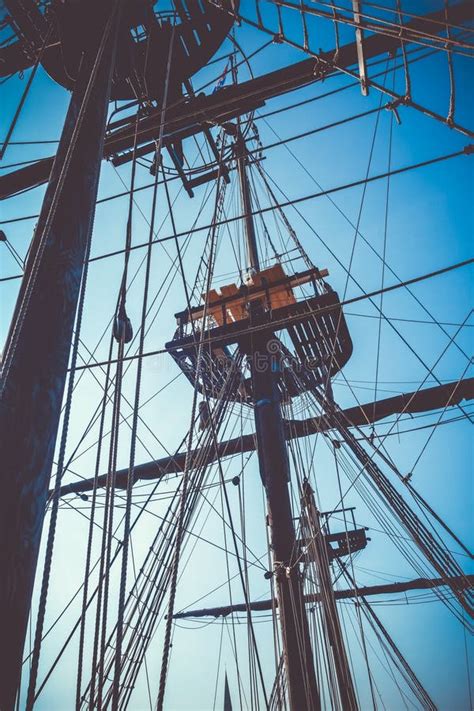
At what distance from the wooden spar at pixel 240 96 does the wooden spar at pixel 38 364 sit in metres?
1.82

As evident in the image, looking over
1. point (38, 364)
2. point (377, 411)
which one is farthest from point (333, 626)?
point (377, 411)

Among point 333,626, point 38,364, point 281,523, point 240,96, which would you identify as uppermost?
point 240,96

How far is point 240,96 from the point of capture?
371 cm

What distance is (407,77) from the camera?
3094 millimetres

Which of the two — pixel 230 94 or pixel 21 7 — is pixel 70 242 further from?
pixel 21 7

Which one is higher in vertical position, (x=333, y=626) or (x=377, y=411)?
(x=377, y=411)

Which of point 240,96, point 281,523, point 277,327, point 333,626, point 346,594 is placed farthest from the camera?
point 346,594

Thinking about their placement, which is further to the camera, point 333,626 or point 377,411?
point 377,411

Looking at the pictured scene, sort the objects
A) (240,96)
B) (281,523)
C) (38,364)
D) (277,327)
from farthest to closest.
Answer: (277,327) < (281,523) < (240,96) < (38,364)

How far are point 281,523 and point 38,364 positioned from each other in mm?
4841

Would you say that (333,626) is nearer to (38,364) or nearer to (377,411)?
(38,364)

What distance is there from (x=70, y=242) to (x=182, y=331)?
540cm

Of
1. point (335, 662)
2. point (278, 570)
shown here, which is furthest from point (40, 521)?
point (335, 662)

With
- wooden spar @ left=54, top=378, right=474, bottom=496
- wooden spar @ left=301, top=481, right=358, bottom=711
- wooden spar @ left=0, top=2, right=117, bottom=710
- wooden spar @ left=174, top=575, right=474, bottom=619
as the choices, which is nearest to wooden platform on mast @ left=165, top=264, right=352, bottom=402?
wooden spar @ left=54, top=378, right=474, bottom=496
